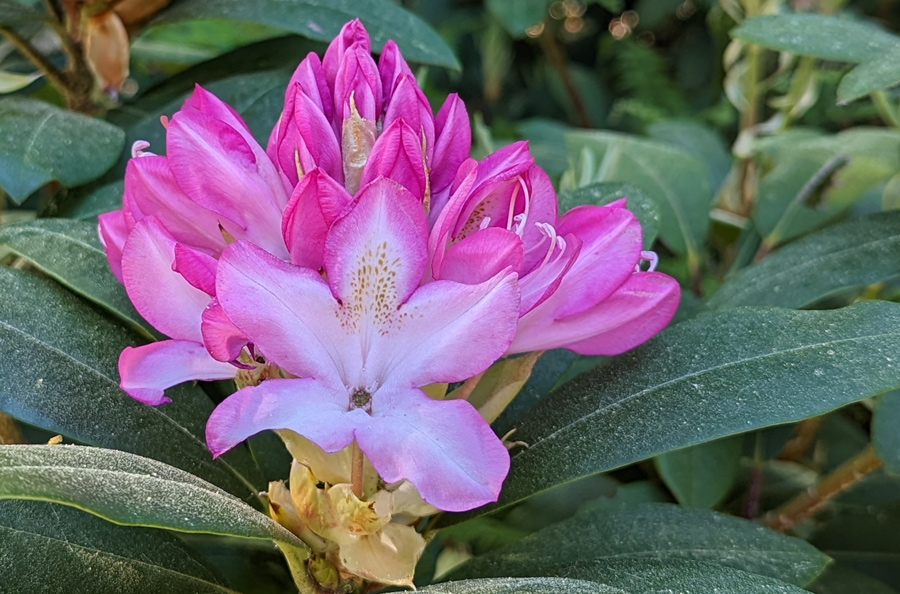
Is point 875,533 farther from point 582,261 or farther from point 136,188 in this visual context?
point 136,188

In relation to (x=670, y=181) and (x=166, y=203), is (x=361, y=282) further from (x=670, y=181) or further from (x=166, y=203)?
(x=670, y=181)

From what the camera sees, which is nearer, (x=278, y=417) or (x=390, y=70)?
(x=278, y=417)

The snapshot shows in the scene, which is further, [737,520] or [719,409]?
[737,520]

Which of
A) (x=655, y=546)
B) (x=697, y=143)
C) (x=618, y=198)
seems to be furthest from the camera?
(x=697, y=143)

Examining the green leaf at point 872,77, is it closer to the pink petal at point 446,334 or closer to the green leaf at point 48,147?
the pink petal at point 446,334

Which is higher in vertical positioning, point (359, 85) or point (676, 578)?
point (359, 85)

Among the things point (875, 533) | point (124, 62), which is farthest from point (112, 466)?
point (875, 533)

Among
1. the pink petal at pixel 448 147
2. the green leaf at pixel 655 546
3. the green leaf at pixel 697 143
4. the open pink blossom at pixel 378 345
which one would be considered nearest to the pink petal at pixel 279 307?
the open pink blossom at pixel 378 345

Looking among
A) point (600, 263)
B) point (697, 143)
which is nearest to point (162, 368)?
point (600, 263)

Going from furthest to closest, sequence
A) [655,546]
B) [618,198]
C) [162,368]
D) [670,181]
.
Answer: [670,181]
[618,198]
[655,546]
[162,368]
